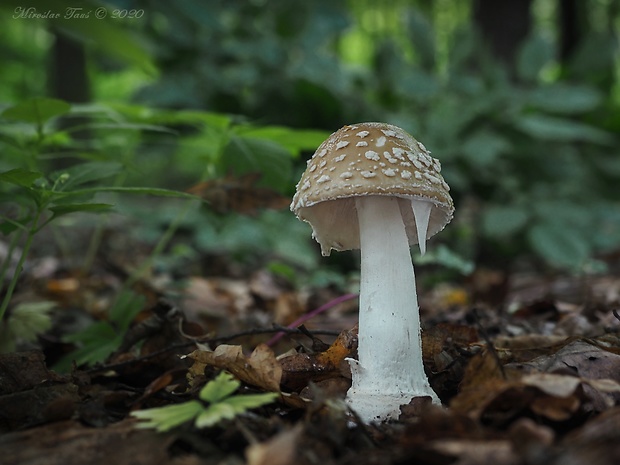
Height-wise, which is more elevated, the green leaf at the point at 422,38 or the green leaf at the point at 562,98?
the green leaf at the point at 422,38

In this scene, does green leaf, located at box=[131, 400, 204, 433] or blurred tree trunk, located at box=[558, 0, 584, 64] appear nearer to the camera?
green leaf, located at box=[131, 400, 204, 433]

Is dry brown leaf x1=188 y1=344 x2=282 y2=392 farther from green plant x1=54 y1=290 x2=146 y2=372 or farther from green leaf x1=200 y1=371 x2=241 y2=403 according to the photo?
green plant x1=54 y1=290 x2=146 y2=372

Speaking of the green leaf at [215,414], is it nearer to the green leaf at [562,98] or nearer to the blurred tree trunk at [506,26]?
the green leaf at [562,98]

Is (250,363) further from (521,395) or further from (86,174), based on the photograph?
(86,174)

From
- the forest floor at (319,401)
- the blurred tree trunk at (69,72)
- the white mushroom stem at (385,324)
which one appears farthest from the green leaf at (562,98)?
the blurred tree trunk at (69,72)

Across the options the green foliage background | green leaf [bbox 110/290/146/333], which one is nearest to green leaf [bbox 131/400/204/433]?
green leaf [bbox 110/290/146/333]

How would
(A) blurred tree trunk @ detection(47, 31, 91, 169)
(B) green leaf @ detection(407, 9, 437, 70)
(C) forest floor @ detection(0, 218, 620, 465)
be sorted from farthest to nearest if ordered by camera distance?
(A) blurred tree trunk @ detection(47, 31, 91, 169) → (B) green leaf @ detection(407, 9, 437, 70) → (C) forest floor @ detection(0, 218, 620, 465)

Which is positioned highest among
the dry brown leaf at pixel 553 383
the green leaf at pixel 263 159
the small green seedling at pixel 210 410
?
the green leaf at pixel 263 159

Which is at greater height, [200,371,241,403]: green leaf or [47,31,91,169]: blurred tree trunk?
[47,31,91,169]: blurred tree trunk
